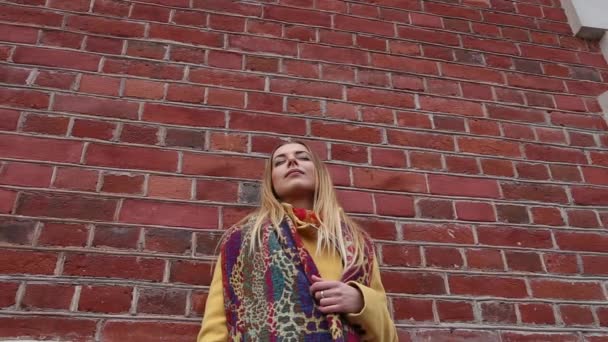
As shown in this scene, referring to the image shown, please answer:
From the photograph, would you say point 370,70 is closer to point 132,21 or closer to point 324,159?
point 324,159

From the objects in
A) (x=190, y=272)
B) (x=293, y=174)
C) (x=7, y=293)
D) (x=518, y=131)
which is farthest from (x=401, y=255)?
(x=7, y=293)

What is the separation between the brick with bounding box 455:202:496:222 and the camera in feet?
6.15

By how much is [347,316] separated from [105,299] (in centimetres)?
66

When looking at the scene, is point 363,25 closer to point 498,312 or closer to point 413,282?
point 413,282

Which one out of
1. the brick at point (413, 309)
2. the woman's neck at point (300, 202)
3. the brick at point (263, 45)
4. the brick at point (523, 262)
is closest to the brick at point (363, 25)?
the brick at point (263, 45)

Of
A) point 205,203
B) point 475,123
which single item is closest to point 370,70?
point 475,123

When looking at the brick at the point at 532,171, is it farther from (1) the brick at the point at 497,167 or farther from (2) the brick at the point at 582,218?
(2) the brick at the point at 582,218

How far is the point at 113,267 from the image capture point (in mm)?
1532

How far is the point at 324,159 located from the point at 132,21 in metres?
0.87

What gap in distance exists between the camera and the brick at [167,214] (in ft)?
5.33

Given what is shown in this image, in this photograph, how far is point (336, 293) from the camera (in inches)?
50.0

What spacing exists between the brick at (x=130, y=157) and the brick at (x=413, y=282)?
75 cm

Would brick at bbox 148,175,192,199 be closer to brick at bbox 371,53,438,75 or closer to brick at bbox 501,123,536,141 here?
brick at bbox 371,53,438,75

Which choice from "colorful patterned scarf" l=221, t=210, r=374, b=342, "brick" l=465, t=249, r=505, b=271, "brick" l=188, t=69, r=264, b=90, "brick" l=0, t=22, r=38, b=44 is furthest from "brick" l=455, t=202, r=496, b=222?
"brick" l=0, t=22, r=38, b=44
